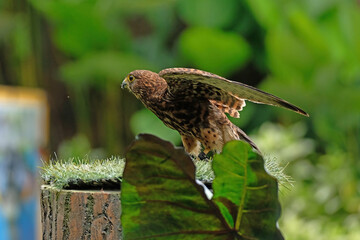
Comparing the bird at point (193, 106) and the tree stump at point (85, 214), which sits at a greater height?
the bird at point (193, 106)

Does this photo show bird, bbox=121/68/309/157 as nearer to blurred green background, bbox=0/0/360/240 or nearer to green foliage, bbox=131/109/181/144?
blurred green background, bbox=0/0/360/240

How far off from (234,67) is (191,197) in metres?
3.62

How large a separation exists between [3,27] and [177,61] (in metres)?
1.53

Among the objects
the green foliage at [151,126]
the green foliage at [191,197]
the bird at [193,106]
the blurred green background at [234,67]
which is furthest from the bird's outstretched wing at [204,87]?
the green foliage at [151,126]

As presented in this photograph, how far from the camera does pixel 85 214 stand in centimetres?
105

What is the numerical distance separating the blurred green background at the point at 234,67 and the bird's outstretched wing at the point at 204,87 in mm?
1654

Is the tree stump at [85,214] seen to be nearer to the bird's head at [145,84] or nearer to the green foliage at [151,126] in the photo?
the bird's head at [145,84]

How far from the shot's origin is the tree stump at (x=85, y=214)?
1.03m

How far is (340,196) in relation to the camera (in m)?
3.72

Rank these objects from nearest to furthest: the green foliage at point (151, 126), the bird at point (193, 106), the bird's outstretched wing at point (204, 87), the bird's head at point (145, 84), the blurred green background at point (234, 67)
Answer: the bird's outstretched wing at point (204, 87)
the bird at point (193, 106)
the bird's head at point (145, 84)
the blurred green background at point (234, 67)
the green foliage at point (151, 126)

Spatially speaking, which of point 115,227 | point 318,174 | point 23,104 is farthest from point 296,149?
A: point 115,227

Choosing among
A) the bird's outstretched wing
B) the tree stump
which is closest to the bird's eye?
the bird's outstretched wing

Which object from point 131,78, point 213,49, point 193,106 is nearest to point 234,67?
point 213,49

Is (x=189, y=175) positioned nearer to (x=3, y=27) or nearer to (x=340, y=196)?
(x=340, y=196)
